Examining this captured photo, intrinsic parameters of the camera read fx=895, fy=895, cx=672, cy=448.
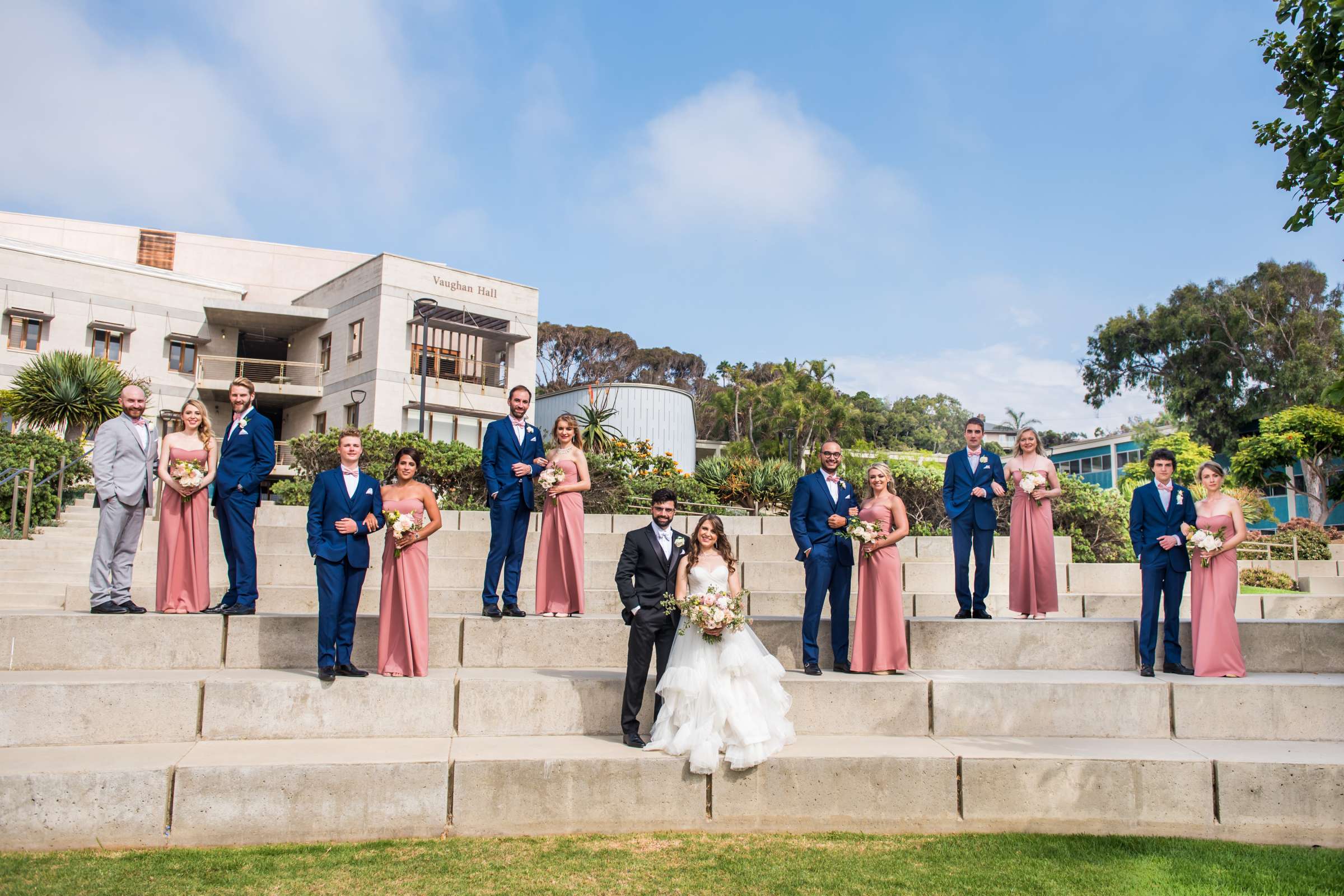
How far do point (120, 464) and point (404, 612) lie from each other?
9.70 ft

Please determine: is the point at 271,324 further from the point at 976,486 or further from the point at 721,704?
the point at 721,704

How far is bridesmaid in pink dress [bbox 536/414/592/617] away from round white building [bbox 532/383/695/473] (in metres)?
16.6

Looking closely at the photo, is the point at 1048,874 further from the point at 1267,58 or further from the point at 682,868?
the point at 1267,58

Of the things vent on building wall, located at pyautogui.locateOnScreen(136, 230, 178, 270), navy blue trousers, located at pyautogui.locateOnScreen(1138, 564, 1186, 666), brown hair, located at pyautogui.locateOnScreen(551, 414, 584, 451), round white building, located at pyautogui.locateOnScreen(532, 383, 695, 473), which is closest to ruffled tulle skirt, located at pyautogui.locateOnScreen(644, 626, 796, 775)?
brown hair, located at pyautogui.locateOnScreen(551, 414, 584, 451)

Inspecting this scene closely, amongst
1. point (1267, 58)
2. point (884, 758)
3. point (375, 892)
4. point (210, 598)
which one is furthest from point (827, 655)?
point (1267, 58)

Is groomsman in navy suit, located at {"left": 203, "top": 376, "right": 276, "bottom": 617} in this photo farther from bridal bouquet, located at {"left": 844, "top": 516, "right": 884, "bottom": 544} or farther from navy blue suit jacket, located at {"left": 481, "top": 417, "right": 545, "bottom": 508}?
bridal bouquet, located at {"left": 844, "top": 516, "right": 884, "bottom": 544}

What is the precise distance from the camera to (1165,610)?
7711mm

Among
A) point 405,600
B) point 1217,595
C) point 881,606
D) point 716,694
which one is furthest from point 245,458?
point 1217,595

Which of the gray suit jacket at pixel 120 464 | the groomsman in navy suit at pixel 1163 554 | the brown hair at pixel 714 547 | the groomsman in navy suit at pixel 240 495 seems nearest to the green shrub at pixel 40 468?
the gray suit jacket at pixel 120 464

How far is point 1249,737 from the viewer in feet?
22.6

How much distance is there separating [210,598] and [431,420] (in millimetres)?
23244

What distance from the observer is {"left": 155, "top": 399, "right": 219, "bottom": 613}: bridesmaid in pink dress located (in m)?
7.62

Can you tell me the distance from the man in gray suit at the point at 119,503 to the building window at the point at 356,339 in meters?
24.3

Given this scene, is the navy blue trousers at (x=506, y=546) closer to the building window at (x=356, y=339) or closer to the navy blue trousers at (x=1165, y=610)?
the navy blue trousers at (x=1165, y=610)
